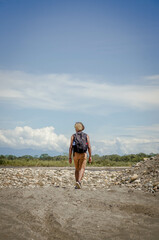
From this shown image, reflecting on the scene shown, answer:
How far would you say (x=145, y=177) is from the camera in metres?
12.2

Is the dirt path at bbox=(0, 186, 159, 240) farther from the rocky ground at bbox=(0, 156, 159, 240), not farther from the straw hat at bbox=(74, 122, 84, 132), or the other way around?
the straw hat at bbox=(74, 122, 84, 132)

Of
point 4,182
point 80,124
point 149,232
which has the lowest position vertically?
point 149,232

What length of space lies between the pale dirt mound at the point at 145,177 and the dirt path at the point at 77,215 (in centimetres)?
88

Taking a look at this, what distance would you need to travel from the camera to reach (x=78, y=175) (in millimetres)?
10336

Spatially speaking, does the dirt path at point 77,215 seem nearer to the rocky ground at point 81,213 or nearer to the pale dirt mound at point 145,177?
the rocky ground at point 81,213

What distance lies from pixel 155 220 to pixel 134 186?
4.34m

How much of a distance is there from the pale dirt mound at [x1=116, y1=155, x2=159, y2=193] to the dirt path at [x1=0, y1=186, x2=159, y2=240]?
2.88ft

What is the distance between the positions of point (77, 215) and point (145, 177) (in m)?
6.09

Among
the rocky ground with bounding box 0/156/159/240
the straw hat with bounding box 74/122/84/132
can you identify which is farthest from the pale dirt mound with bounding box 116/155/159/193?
the straw hat with bounding box 74/122/84/132

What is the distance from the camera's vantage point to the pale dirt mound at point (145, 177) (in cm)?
1064

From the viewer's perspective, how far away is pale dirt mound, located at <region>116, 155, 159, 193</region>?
10.6m

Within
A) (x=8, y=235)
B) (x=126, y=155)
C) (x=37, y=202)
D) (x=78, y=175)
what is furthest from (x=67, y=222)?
(x=126, y=155)

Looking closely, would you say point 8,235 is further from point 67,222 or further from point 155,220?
point 155,220

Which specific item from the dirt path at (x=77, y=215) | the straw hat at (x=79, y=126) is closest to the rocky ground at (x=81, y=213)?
the dirt path at (x=77, y=215)
